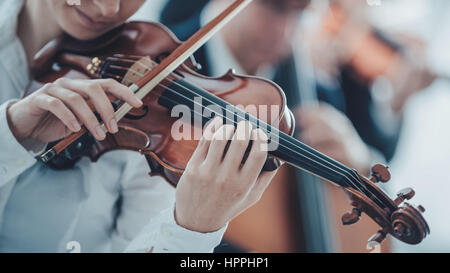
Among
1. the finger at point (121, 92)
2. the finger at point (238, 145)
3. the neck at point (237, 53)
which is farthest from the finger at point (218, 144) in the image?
the neck at point (237, 53)

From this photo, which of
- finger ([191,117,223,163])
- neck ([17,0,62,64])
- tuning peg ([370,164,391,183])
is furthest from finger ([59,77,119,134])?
tuning peg ([370,164,391,183])

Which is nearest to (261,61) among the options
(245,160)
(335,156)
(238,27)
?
(238,27)

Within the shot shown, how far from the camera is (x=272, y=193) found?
0.75 meters

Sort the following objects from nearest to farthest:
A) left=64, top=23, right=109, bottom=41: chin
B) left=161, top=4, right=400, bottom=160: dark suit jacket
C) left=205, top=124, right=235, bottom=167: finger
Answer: left=205, top=124, right=235, bottom=167: finger
left=64, top=23, right=109, bottom=41: chin
left=161, top=4, right=400, bottom=160: dark suit jacket

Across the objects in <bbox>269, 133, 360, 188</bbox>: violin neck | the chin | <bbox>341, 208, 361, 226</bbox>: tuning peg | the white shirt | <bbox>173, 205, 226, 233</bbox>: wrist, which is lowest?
the white shirt

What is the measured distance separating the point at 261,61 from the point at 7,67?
484 millimetres

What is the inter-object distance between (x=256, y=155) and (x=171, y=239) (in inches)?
7.2

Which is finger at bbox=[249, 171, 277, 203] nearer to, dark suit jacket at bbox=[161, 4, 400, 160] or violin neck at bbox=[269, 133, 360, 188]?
violin neck at bbox=[269, 133, 360, 188]

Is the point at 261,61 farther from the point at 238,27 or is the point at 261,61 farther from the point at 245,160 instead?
the point at 245,160

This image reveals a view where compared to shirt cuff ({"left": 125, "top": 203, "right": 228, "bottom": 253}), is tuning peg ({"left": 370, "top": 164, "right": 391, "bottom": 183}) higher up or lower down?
higher up

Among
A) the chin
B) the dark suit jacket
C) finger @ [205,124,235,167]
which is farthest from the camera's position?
the dark suit jacket

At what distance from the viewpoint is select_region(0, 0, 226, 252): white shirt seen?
0.60 m

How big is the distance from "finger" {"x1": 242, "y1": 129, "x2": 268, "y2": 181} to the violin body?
34mm

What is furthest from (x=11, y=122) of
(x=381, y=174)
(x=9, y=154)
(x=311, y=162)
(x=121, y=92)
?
(x=381, y=174)
